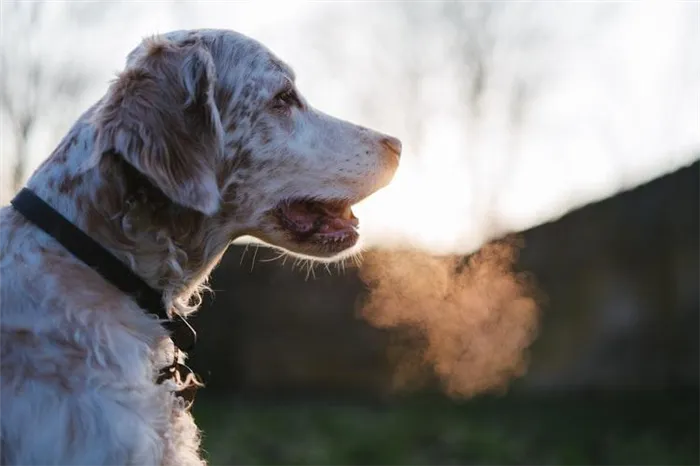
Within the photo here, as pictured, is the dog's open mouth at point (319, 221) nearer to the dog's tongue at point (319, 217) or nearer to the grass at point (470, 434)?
the dog's tongue at point (319, 217)

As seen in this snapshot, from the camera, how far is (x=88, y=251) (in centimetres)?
234

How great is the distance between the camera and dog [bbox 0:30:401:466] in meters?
2.16

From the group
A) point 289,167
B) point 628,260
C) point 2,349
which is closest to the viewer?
point 2,349

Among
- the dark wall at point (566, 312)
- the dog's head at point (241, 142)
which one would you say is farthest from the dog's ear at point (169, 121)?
the dark wall at point (566, 312)

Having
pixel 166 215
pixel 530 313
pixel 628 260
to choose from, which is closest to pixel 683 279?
pixel 628 260

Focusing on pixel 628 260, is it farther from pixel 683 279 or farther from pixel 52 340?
pixel 52 340

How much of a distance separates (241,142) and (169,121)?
32cm

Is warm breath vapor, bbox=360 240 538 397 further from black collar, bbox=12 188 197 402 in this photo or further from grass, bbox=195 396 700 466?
black collar, bbox=12 188 197 402

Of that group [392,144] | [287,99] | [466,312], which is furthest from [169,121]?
[466,312]

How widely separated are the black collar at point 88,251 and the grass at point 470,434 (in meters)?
4.25

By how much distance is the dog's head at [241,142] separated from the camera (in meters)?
2.43

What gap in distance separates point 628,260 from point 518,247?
4.12 ft

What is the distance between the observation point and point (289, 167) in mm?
2834

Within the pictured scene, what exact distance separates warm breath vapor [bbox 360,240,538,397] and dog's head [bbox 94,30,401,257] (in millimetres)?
6457
